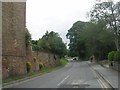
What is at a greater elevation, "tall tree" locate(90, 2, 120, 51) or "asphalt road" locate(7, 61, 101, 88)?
"tall tree" locate(90, 2, 120, 51)

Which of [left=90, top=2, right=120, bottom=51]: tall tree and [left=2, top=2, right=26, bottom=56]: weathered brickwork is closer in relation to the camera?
[left=2, top=2, right=26, bottom=56]: weathered brickwork

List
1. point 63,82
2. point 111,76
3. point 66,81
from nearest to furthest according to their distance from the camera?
point 63,82 < point 66,81 < point 111,76

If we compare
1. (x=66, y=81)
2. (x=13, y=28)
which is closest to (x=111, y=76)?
(x=66, y=81)

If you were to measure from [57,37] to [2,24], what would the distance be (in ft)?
180

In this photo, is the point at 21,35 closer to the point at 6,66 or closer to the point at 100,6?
the point at 6,66

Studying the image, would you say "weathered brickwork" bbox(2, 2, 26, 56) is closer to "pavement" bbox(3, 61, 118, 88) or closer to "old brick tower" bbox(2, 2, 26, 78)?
"old brick tower" bbox(2, 2, 26, 78)

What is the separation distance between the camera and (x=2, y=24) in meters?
32.8

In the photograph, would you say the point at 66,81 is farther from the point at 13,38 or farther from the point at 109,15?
the point at 109,15

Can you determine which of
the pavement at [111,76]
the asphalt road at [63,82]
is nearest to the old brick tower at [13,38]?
the asphalt road at [63,82]

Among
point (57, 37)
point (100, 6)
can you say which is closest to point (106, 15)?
point (100, 6)

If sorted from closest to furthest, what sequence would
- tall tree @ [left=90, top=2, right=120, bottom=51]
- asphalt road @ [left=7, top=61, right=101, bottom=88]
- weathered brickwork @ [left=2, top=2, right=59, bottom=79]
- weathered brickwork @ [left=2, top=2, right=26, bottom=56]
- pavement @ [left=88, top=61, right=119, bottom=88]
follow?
asphalt road @ [left=7, top=61, right=101, bottom=88] < pavement @ [left=88, top=61, right=119, bottom=88] < weathered brickwork @ [left=2, top=2, right=59, bottom=79] < weathered brickwork @ [left=2, top=2, right=26, bottom=56] < tall tree @ [left=90, top=2, right=120, bottom=51]

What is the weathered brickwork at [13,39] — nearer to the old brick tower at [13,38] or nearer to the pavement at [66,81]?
the old brick tower at [13,38]

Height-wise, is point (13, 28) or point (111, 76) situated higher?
point (13, 28)

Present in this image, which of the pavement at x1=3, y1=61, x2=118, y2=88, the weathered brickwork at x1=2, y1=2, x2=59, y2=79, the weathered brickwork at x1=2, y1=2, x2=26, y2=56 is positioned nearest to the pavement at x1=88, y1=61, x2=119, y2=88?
the pavement at x1=3, y1=61, x2=118, y2=88
